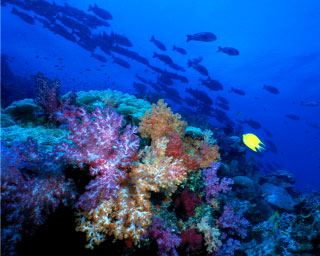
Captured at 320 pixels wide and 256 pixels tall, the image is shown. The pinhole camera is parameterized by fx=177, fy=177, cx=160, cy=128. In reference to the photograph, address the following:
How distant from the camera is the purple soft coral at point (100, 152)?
216cm

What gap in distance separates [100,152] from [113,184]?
0.45 m

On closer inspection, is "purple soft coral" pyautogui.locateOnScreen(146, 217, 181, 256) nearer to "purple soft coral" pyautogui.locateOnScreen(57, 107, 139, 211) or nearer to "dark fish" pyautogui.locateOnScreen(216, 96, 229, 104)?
"purple soft coral" pyautogui.locateOnScreen(57, 107, 139, 211)

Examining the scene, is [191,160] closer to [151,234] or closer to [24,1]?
[151,234]

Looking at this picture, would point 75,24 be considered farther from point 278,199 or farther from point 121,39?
point 278,199

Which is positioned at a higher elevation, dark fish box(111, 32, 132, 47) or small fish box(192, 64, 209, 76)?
dark fish box(111, 32, 132, 47)

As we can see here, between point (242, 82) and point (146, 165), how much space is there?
47.2 meters

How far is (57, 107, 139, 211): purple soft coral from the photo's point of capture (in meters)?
2.16

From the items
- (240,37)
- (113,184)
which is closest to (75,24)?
(113,184)

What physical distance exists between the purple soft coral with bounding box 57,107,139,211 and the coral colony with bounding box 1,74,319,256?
12 mm

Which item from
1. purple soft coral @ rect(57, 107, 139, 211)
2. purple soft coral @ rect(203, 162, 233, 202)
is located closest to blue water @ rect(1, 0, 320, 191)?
purple soft coral @ rect(57, 107, 139, 211)

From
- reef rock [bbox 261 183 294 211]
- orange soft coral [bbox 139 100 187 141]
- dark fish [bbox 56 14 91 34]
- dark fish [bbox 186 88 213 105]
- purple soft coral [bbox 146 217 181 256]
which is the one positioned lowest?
purple soft coral [bbox 146 217 181 256]

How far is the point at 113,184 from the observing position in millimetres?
2182

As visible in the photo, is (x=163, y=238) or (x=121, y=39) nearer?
(x=163, y=238)

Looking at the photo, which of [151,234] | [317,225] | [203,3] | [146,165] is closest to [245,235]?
[317,225]
